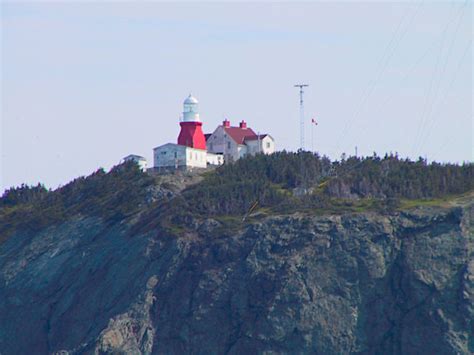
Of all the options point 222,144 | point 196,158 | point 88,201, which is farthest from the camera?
point 222,144

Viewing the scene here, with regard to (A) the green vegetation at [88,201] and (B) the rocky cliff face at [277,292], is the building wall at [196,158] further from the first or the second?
(B) the rocky cliff face at [277,292]

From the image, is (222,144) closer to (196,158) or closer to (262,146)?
(262,146)

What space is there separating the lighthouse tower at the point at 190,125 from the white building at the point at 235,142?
3825mm

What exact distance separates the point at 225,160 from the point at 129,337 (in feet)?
83.6

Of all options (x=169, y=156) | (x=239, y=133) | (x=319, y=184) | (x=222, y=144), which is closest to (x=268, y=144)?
(x=239, y=133)

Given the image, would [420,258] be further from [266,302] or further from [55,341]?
[55,341]

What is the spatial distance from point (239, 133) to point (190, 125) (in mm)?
6075

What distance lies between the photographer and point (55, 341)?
357 ft

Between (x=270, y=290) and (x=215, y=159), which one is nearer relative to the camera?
(x=270, y=290)

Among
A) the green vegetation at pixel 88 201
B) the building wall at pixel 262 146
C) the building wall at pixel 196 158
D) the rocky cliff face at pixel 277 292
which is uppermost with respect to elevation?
the building wall at pixel 262 146

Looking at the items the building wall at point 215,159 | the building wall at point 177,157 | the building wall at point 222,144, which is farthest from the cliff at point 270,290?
the building wall at point 222,144

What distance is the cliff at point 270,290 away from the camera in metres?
102

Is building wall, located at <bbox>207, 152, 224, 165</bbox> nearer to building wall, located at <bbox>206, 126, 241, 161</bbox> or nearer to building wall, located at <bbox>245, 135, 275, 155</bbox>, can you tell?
building wall, located at <bbox>206, 126, 241, 161</bbox>

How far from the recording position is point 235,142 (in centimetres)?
12794
